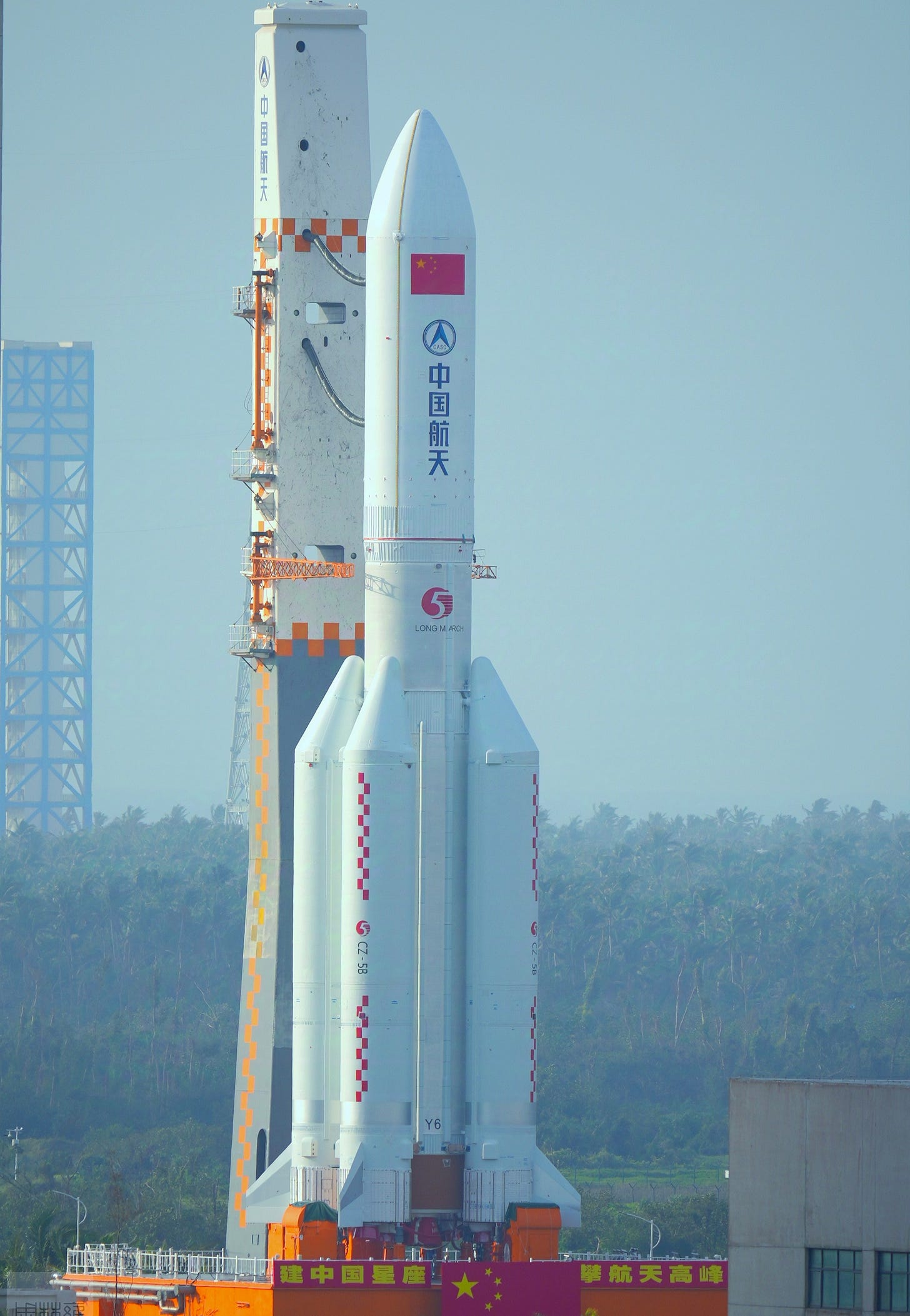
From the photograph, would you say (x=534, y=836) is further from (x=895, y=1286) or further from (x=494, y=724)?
(x=895, y=1286)

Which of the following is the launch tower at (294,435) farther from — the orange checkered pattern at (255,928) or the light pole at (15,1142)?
the light pole at (15,1142)

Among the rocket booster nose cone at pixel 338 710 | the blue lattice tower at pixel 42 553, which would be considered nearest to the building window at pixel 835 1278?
the rocket booster nose cone at pixel 338 710

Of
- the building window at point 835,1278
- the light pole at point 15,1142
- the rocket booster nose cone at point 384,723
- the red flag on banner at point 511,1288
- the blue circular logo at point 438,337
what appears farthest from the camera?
the light pole at point 15,1142

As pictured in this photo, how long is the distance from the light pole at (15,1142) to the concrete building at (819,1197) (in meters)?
46.5

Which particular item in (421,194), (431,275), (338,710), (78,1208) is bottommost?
(78,1208)

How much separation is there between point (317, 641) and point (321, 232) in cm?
718

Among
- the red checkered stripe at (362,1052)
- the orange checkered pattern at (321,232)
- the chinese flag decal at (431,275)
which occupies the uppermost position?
the orange checkered pattern at (321,232)

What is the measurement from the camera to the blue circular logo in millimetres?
46219

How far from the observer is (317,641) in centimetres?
5284

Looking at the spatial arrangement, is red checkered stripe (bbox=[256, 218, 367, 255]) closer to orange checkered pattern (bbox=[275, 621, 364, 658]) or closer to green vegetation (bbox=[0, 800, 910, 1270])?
orange checkered pattern (bbox=[275, 621, 364, 658])

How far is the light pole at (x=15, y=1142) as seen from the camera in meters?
84.0

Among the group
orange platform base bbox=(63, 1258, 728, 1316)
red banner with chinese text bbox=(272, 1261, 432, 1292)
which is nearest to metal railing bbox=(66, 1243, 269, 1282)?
orange platform base bbox=(63, 1258, 728, 1316)

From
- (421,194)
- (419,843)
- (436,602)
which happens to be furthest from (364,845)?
(421,194)

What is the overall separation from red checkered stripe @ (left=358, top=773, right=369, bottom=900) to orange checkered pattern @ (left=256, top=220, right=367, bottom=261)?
1184 centimetres
